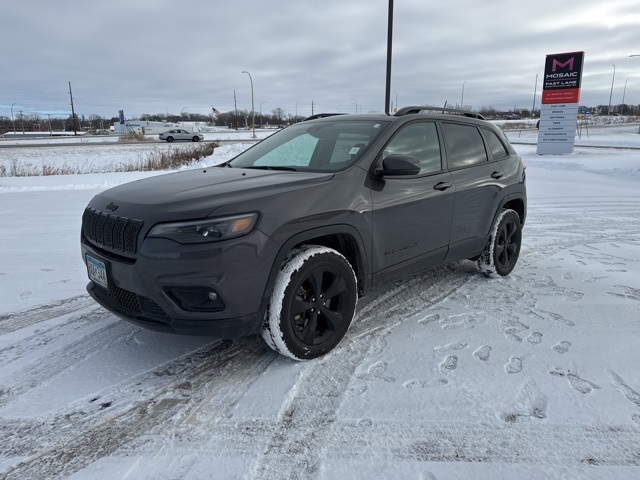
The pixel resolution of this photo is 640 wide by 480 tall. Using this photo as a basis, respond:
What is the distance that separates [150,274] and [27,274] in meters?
3.04

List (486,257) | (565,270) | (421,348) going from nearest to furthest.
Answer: (421,348) → (486,257) → (565,270)

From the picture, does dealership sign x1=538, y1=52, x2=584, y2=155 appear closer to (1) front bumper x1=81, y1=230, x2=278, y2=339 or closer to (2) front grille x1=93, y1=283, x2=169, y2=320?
(1) front bumper x1=81, y1=230, x2=278, y2=339

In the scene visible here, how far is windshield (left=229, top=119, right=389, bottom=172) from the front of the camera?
357cm

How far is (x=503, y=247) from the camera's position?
4930 mm

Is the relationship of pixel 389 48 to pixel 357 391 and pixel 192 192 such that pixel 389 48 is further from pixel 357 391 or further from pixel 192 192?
pixel 357 391

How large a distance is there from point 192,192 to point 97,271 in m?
0.86

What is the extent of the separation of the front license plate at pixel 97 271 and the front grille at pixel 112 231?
12 cm

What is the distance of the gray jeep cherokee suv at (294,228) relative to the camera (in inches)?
104

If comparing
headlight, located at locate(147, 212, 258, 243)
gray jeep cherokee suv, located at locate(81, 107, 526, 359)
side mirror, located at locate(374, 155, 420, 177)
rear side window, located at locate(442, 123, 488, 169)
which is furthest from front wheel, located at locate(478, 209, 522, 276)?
headlight, located at locate(147, 212, 258, 243)

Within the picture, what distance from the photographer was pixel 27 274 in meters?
4.82

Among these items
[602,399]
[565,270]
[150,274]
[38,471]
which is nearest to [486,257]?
[565,270]

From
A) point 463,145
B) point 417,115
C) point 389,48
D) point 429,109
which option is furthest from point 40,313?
point 389,48

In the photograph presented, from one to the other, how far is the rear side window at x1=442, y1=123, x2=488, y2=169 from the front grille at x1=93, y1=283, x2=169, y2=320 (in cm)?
281

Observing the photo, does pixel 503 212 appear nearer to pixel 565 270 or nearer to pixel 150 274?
A: pixel 565 270
